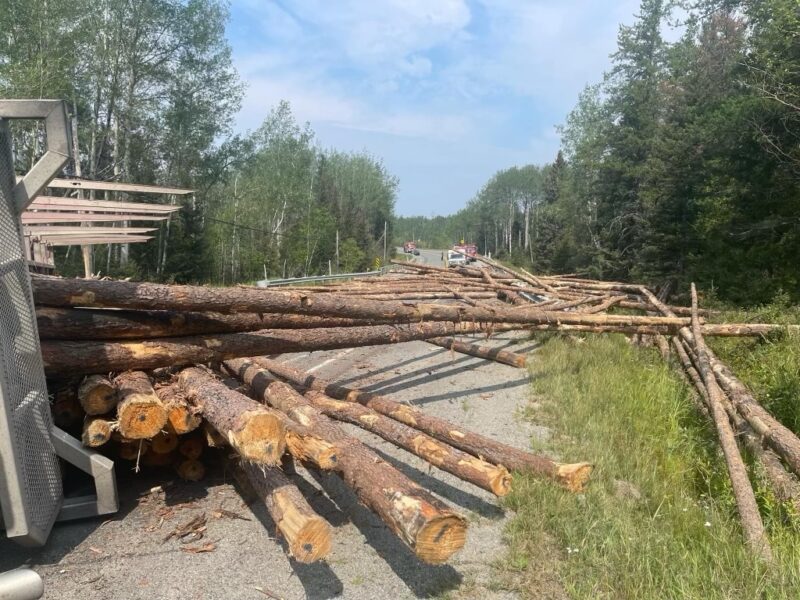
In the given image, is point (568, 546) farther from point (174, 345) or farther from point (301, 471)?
point (174, 345)

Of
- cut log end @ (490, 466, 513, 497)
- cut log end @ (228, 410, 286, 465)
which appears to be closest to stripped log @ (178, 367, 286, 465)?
cut log end @ (228, 410, 286, 465)

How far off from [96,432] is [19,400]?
2.39ft

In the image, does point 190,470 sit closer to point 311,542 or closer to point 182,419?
point 182,419

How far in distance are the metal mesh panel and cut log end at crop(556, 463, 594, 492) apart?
11.1 ft

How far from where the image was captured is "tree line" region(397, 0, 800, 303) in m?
15.6

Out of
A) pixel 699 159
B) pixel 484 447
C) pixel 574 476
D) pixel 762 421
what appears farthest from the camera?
pixel 699 159

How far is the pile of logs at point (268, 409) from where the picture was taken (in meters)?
3.25

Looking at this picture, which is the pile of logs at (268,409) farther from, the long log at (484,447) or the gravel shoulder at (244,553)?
the gravel shoulder at (244,553)

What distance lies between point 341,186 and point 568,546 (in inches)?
2823

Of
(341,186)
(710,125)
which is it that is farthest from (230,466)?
(341,186)

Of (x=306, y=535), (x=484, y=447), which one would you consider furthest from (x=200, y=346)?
(x=484, y=447)

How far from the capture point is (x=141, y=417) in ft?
11.9

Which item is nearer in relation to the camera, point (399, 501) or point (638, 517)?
point (399, 501)

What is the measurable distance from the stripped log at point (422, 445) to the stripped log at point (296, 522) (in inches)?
47.7
